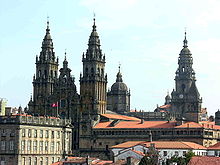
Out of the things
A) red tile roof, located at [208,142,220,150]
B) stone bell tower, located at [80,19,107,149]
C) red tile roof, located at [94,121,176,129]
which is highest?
stone bell tower, located at [80,19,107,149]

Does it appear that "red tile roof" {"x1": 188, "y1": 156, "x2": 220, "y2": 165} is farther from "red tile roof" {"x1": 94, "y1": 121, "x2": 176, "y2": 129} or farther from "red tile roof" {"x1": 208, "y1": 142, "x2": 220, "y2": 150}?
"red tile roof" {"x1": 94, "y1": 121, "x2": 176, "y2": 129}

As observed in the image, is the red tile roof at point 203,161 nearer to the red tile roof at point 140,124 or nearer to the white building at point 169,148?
the white building at point 169,148

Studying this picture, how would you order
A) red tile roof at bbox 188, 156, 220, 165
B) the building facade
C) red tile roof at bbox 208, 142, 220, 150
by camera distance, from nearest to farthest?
red tile roof at bbox 188, 156, 220, 165
the building facade
red tile roof at bbox 208, 142, 220, 150

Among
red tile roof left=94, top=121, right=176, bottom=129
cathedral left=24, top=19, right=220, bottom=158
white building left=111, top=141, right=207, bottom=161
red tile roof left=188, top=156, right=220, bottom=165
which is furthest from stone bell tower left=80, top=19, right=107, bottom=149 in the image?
red tile roof left=188, top=156, right=220, bottom=165

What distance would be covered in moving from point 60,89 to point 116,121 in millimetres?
21896

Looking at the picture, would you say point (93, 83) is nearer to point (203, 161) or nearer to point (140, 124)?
point (140, 124)

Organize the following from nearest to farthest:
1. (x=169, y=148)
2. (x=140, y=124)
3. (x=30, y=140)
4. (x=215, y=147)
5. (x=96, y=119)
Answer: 1. (x=169, y=148)
2. (x=30, y=140)
3. (x=215, y=147)
4. (x=140, y=124)
5. (x=96, y=119)

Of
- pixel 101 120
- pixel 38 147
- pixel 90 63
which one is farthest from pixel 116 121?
pixel 38 147

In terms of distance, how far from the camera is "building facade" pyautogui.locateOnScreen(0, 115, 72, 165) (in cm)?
15450

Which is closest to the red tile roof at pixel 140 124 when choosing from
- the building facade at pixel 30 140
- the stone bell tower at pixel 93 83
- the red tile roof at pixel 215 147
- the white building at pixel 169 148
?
the stone bell tower at pixel 93 83

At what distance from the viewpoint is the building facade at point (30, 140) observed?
15450cm

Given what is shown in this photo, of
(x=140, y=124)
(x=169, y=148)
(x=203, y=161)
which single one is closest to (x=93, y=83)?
(x=140, y=124)

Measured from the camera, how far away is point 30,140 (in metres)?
159

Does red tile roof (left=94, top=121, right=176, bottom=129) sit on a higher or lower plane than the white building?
higher
